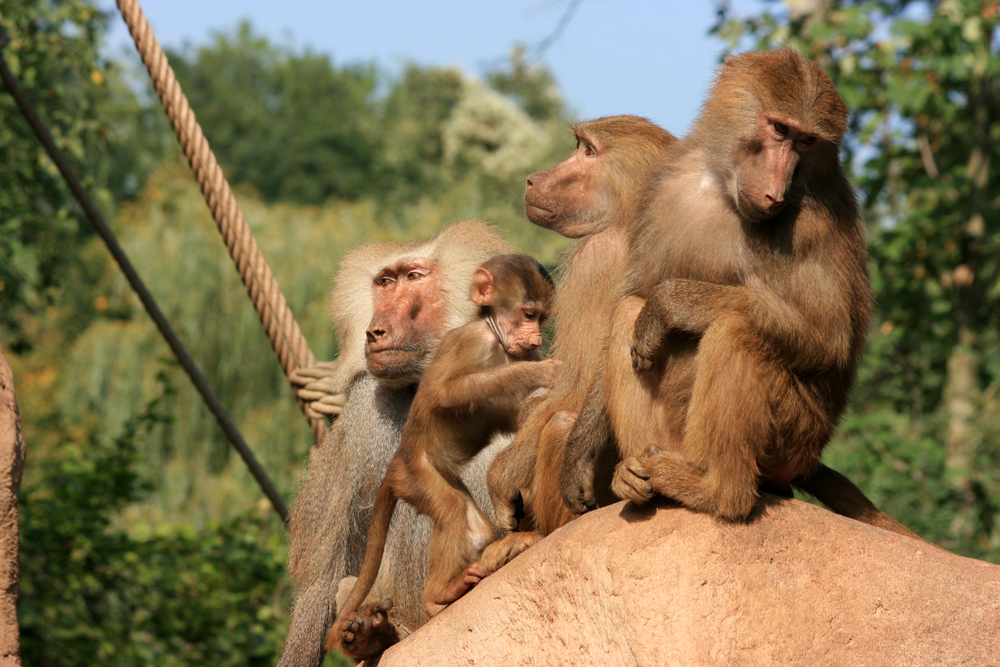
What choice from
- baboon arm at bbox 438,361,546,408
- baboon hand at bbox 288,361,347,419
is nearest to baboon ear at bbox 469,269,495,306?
baboon arm at bbox 438,361,546,408

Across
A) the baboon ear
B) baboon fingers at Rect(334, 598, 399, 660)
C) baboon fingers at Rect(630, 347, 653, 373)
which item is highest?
the baboon ear

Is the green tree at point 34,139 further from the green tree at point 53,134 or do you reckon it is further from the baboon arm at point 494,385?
the baboon arm at point 494,385

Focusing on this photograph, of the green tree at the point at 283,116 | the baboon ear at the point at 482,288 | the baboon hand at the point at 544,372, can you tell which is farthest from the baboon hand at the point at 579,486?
the green tree at the point at 283,116

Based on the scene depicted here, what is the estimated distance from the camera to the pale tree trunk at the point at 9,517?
285cm

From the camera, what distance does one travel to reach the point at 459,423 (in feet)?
10.5

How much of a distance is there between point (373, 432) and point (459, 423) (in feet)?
2.04

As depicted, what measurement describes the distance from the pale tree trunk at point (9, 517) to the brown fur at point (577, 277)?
4.54 ft

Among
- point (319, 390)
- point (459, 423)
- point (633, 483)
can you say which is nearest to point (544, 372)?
point (459, 423)

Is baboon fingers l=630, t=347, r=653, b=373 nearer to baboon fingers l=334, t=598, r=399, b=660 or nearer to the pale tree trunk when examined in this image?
baboon fingers l=334, t=598, r=399, b=660

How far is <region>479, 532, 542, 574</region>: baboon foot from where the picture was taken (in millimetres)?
2707

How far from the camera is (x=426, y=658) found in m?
2.51

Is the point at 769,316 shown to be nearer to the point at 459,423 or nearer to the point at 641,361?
the point at 641,361

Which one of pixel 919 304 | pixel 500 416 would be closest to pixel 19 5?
pixel 500 416

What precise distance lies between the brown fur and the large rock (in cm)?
35
